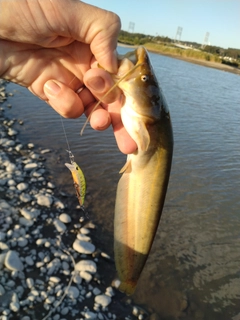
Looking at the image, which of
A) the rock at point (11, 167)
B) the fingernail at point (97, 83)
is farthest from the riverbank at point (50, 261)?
the fingernail at point (97, 83)

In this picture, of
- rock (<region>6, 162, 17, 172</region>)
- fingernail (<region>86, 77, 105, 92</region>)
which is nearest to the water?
rock (<region>6, 162, 17, 172</region>)

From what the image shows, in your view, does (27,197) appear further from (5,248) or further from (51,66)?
(51,66)

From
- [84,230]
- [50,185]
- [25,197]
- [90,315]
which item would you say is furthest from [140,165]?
[50,185]

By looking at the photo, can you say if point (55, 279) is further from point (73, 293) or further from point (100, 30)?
point (100, 30)

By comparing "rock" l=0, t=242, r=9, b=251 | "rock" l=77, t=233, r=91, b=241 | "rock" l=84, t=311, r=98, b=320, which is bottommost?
"rock" l=84, t=311, r=98, b=320

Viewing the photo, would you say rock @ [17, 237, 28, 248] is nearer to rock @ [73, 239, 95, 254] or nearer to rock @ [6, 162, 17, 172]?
rock @ [73, 239, 95, 254]

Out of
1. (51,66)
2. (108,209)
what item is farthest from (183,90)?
(51,66)

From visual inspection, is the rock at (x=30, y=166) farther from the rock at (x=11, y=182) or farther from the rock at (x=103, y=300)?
the rock at (x=103, y=300)
